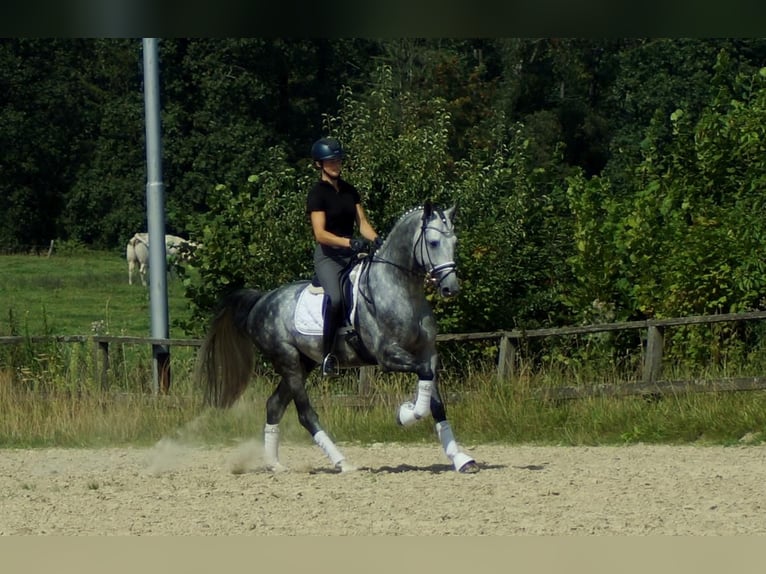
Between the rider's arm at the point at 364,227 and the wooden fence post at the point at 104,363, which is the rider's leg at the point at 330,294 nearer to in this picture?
the rider's arm at the point at 364,227

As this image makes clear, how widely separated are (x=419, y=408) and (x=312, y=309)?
1283mm

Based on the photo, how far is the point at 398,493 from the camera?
915cm

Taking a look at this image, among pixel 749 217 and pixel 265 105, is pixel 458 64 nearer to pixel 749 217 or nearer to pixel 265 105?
pixel 265 105

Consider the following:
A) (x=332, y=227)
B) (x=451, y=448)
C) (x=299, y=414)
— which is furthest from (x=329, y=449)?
(x=332, y=227)

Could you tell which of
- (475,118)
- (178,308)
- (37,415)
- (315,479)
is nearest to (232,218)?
(37,415)

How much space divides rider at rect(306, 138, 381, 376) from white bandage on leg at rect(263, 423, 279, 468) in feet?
2.83

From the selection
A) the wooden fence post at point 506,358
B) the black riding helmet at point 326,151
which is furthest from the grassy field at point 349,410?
the black riding helmet at point 326,151

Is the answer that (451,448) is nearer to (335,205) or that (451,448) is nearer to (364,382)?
(335,205)

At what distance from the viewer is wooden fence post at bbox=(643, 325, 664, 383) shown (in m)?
13.8

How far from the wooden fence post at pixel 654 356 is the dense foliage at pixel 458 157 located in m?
0.95

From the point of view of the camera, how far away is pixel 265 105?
1937 inches

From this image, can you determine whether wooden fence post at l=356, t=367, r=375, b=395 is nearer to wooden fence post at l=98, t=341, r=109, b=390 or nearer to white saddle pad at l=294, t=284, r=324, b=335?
wooden fence post at l=98, t=341, r=109, b=390

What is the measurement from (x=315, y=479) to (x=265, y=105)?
39.9 meters

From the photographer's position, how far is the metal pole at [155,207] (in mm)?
15852
